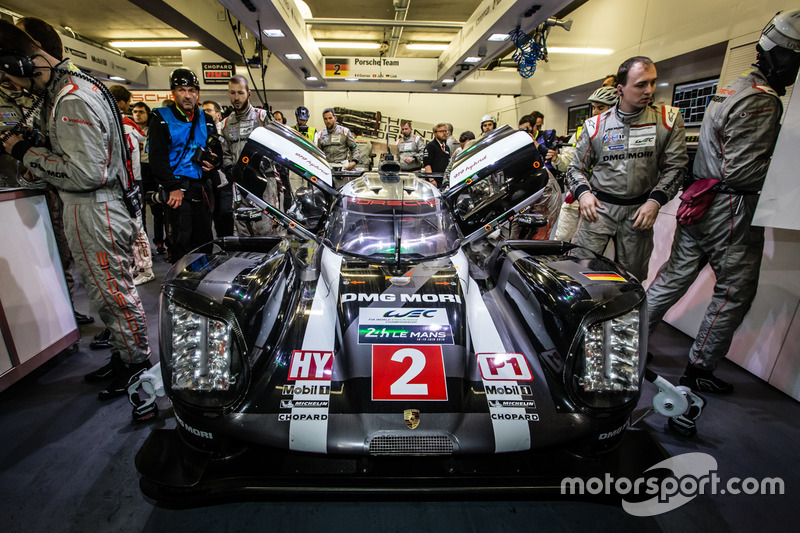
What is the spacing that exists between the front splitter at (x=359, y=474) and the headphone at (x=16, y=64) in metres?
1.95

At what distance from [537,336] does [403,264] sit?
73 cm

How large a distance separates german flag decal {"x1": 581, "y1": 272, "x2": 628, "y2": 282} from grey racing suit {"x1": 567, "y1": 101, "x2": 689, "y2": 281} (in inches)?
36.8

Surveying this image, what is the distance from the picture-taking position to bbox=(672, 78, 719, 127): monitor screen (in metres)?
4.73

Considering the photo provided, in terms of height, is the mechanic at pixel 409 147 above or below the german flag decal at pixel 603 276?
above

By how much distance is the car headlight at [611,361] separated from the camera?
1365 mm

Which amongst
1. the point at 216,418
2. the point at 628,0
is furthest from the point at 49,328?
the point at 628,0

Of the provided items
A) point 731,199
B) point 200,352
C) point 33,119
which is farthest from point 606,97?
point 33,119

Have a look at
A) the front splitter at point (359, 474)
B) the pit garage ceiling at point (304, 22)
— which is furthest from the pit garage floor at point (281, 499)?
the pit garage ceiling at point (304, 22)

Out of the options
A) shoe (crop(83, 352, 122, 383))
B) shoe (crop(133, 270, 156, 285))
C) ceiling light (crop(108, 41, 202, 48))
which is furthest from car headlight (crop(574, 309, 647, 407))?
ceiling light (crop(108, 41, 202, 48))

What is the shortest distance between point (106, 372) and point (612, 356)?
2863mm

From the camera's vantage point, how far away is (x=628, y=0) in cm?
571

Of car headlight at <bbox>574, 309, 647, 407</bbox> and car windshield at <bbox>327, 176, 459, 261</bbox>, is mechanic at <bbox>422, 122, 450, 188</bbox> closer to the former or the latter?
car windshield at <bbox>327, 176, 459, 261</bbox>

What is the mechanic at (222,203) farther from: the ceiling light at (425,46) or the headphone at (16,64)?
the ceiling light at (425,46)

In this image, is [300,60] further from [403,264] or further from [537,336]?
[537,336]
